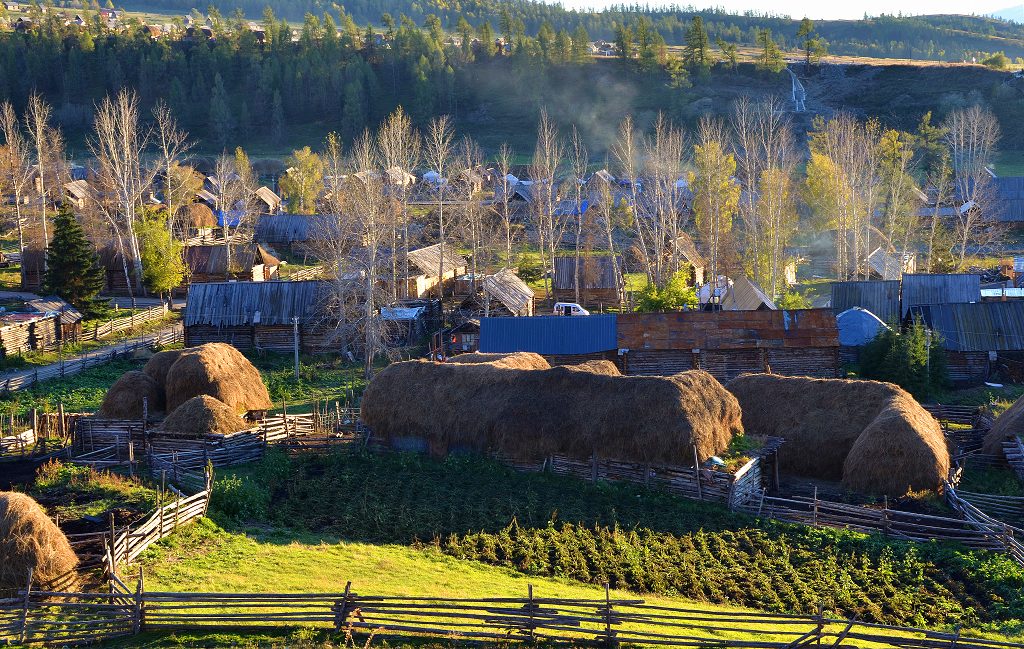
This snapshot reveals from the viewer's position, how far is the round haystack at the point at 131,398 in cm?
2967

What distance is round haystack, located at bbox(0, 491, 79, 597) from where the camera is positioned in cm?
1688

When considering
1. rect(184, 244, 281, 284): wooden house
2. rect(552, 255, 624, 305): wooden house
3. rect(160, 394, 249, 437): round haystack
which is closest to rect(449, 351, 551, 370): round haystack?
rect(160, 394, 249, 437): round haystack

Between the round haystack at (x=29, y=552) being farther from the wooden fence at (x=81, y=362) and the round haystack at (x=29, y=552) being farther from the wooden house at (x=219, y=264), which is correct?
the wooden house at (x=219, y=264)

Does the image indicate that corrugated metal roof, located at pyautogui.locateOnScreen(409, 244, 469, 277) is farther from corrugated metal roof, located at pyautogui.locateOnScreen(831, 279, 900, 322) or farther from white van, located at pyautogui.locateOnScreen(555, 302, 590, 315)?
corrugated metal roof, located at pyautogui.locateOnScreen(831, 279, 900, 322)

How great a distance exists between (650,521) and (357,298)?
21.5 m

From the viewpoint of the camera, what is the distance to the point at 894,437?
2405 cm

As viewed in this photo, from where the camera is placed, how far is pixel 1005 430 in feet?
90.4

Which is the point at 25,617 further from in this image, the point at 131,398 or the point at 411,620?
the point at 131,398

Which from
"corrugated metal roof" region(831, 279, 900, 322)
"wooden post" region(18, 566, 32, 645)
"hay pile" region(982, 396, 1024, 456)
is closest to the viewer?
"wooden post" region(18, 566, 32, 645)

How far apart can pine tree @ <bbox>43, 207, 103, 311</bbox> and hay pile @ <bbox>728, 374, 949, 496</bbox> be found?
3041 cm

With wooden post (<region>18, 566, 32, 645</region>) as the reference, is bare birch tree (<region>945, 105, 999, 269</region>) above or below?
above

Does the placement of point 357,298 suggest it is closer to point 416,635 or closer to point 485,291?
point 485,291

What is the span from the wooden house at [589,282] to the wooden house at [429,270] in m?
5.99

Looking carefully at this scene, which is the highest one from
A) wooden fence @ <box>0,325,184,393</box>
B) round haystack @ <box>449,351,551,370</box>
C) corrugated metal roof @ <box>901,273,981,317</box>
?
corrugated metal roof @ <box>901,273,981,317</box>
